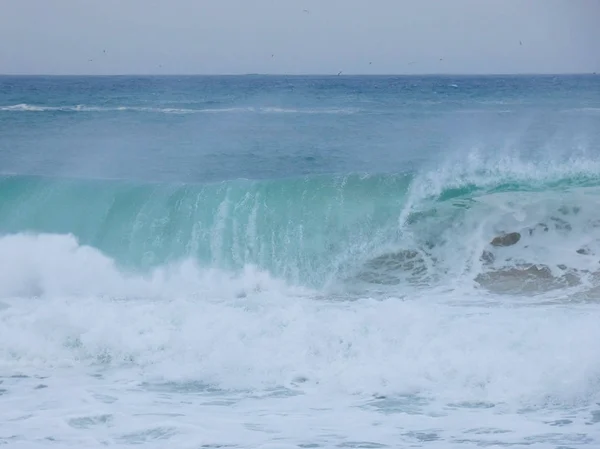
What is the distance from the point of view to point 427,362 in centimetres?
741

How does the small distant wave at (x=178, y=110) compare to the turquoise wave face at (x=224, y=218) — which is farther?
the small distant wave at (x=178, y=110)

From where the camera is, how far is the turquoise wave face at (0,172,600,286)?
37.4 ft

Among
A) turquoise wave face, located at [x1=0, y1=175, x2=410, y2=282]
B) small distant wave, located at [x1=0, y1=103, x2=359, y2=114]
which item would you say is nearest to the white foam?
turquoise wave face, located at [x1=0, y1=175, x2=410, y2=282]

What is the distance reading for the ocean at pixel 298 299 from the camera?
21.0ft

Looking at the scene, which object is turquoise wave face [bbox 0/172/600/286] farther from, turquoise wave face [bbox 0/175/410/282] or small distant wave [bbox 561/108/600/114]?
small distant wave [bbox 561/108/600/114]

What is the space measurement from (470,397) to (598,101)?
33309 millimetres

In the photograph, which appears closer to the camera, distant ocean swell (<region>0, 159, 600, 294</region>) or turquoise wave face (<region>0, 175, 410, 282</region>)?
distant ocean swell (<region>0, 159, 600, 294</region>)

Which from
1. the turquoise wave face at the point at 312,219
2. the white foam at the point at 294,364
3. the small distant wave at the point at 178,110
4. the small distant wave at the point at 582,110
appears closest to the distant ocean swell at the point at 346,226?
the turquoise wave face at the point at 312,219

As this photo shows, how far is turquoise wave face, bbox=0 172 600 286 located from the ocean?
4 centimetres

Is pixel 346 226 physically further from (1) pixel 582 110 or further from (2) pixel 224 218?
(1) pixel 582 110

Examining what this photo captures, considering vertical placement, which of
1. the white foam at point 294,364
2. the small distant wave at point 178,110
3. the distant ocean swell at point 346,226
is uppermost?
the small distant wave at point 178,110

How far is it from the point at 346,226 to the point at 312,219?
56 centimetres

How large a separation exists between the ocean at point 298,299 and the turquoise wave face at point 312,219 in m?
0.04

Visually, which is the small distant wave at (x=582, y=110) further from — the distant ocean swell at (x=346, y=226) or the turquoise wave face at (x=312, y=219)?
the turquoise wave face at (x=312, y=219)
